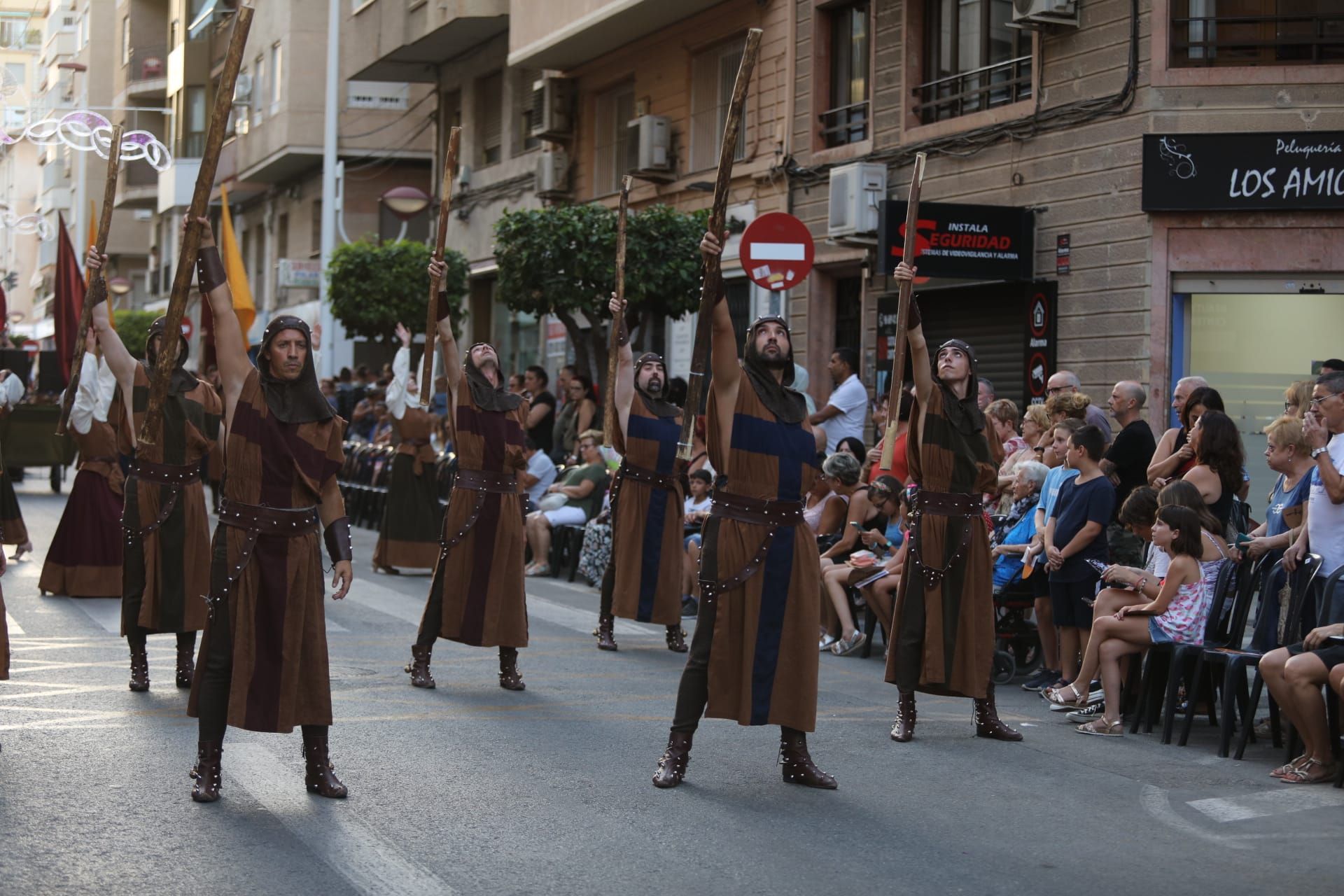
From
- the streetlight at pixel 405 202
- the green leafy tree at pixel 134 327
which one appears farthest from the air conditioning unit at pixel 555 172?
the green leafy tree at pixel 134 327

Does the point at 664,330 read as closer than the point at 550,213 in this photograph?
No

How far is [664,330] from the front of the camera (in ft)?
83.3

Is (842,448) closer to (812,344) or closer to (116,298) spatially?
(812,344)

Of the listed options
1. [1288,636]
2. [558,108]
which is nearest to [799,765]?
[1288,636]

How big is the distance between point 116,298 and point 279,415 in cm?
6135

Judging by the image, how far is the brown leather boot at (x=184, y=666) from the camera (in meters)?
9.59

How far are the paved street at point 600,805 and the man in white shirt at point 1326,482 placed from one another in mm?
1064

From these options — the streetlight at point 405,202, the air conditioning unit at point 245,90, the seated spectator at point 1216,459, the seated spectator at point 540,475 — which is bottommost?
the seated spectator at point 540,475

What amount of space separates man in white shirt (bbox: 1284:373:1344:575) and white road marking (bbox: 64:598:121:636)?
763 cm

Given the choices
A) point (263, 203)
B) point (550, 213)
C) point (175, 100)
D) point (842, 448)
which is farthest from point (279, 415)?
point (175, 100)

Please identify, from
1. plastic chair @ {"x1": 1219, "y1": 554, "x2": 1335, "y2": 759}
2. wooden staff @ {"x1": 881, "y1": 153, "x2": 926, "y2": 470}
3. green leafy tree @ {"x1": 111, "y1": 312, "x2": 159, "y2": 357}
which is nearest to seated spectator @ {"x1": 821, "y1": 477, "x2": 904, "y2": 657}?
wooden staff @ {"x1": 881, "y1": 153, "x2": 926, "y2": 470}

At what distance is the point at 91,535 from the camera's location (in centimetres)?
1309

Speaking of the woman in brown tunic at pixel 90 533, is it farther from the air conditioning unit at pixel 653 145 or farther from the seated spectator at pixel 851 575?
the air conditioning unit at pixel 653 145

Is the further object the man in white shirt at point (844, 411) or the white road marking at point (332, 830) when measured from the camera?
the man in white shirt at point (844, 411)
